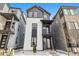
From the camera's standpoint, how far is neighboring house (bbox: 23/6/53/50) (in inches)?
236

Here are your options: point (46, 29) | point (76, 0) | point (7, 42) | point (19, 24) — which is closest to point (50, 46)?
point (46, 29)

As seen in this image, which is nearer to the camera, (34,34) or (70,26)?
(70,26)

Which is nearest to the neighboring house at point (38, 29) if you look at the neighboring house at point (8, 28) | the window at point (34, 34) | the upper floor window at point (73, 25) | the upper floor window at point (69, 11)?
the window at point (34, 34)

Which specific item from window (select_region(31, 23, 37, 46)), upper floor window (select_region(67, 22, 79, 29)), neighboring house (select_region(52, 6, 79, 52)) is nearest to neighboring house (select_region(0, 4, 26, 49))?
window (select_region(31, 23, 37, 46))

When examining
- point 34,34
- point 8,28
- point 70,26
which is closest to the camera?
point 70,26

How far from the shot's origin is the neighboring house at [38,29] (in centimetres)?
599

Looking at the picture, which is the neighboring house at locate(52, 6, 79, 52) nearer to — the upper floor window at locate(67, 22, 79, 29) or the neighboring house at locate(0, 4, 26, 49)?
the upper floor window at locate(67, 22, 79, 29)

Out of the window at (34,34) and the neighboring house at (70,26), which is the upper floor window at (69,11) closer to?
the neighboring house at (70,26)

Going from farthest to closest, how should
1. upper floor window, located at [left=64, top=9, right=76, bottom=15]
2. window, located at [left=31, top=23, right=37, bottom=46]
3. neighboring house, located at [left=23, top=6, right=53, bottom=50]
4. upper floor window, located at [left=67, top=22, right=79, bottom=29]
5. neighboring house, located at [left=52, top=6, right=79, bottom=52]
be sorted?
neighboring house, located at [left=23, top=6, right=53, bottom=50] → window, located at [left=31, top=23, right=37, bottom=46] → upper floor window, located at [left=64, top=9, right=76, bottom=15] → upper floor window, located at [left=67, top=22, right=79, bottom=29] → neighboring house, located at [left=52, top=6, right=79, bottom=52]

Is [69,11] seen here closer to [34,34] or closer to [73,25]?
[73,25]

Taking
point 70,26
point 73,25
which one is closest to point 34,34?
point 70,26

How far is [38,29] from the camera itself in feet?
21.0

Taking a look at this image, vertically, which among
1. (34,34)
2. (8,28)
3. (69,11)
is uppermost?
(69,11)

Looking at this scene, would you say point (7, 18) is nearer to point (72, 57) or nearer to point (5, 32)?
point (5, 32)
